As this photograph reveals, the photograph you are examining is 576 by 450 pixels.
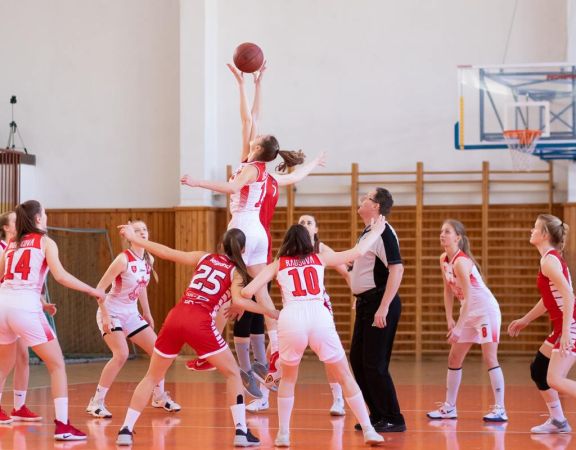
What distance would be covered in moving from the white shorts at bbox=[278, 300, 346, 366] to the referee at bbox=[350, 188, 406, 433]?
74 centimetres

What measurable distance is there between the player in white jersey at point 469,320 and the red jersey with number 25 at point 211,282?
2.12m

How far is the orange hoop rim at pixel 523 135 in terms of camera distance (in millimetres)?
11930

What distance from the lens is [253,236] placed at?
7141mm

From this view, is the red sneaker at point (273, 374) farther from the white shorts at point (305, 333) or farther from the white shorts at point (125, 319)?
the white shorts at point (305, 333)

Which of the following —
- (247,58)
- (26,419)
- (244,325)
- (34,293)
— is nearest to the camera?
(34,293)

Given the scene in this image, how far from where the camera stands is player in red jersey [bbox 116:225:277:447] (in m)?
5.91

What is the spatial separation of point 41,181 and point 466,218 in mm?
6923

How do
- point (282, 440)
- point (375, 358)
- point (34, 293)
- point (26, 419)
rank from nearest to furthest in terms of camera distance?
point (282, 440) < point (34, 293) < point (375, 358) < point (26, 419)

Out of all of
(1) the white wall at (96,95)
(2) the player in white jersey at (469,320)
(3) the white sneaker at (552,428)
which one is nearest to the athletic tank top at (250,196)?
(2) the player in white jersey at (469,320)

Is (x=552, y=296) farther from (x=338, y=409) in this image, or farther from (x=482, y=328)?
(x=338, y=409)

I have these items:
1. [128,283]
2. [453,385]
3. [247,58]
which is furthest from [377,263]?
[247,58]

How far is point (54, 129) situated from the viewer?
606 inches

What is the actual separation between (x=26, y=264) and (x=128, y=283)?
1.44 m

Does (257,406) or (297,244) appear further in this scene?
(257,406)
